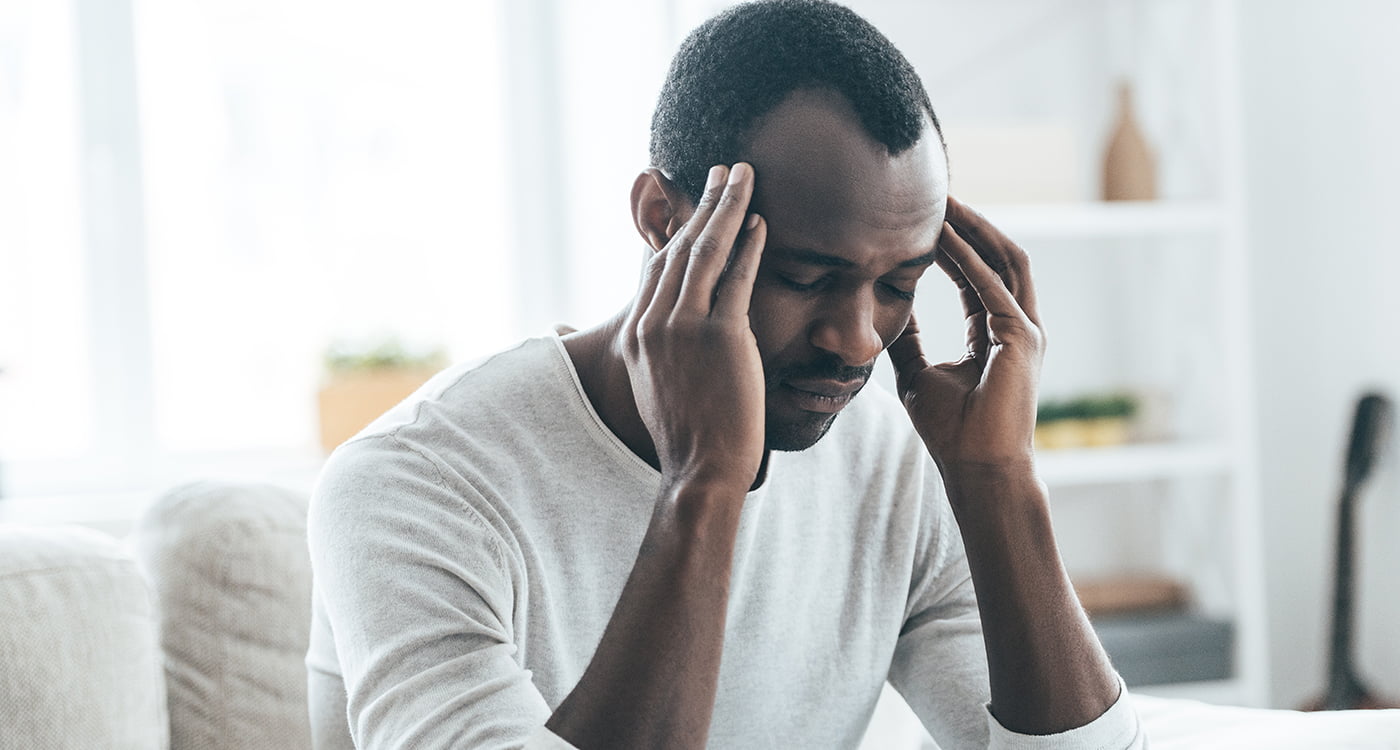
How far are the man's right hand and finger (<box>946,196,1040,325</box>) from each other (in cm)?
29

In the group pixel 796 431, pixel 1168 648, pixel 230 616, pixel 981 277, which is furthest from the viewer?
pixel 1168 648

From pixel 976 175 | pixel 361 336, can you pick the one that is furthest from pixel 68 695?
pixel 976 175

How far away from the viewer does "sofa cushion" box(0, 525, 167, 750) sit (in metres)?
1.13

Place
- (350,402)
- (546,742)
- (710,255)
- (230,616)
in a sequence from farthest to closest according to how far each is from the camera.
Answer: (350,402)
(230,616)
(710,255)
(546,742)

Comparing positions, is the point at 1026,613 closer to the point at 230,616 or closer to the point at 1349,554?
the point at 230,616

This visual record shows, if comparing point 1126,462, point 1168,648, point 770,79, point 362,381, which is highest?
point 770,79

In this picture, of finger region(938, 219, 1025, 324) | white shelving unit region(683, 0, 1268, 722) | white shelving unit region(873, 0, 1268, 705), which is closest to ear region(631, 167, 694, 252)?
finger region(938, 219, 1025, 324)

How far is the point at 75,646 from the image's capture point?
46.2 inches

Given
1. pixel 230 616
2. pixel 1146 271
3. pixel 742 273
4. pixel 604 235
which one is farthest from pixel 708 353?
pixel 1146 271

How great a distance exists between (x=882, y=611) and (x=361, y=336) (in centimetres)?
169

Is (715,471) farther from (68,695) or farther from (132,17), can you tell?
(132,17)

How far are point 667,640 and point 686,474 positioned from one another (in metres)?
0.13

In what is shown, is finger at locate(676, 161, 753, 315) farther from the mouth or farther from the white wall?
the white wall

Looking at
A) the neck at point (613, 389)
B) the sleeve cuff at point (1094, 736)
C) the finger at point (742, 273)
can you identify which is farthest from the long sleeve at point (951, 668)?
the finger at point (742, 273)
